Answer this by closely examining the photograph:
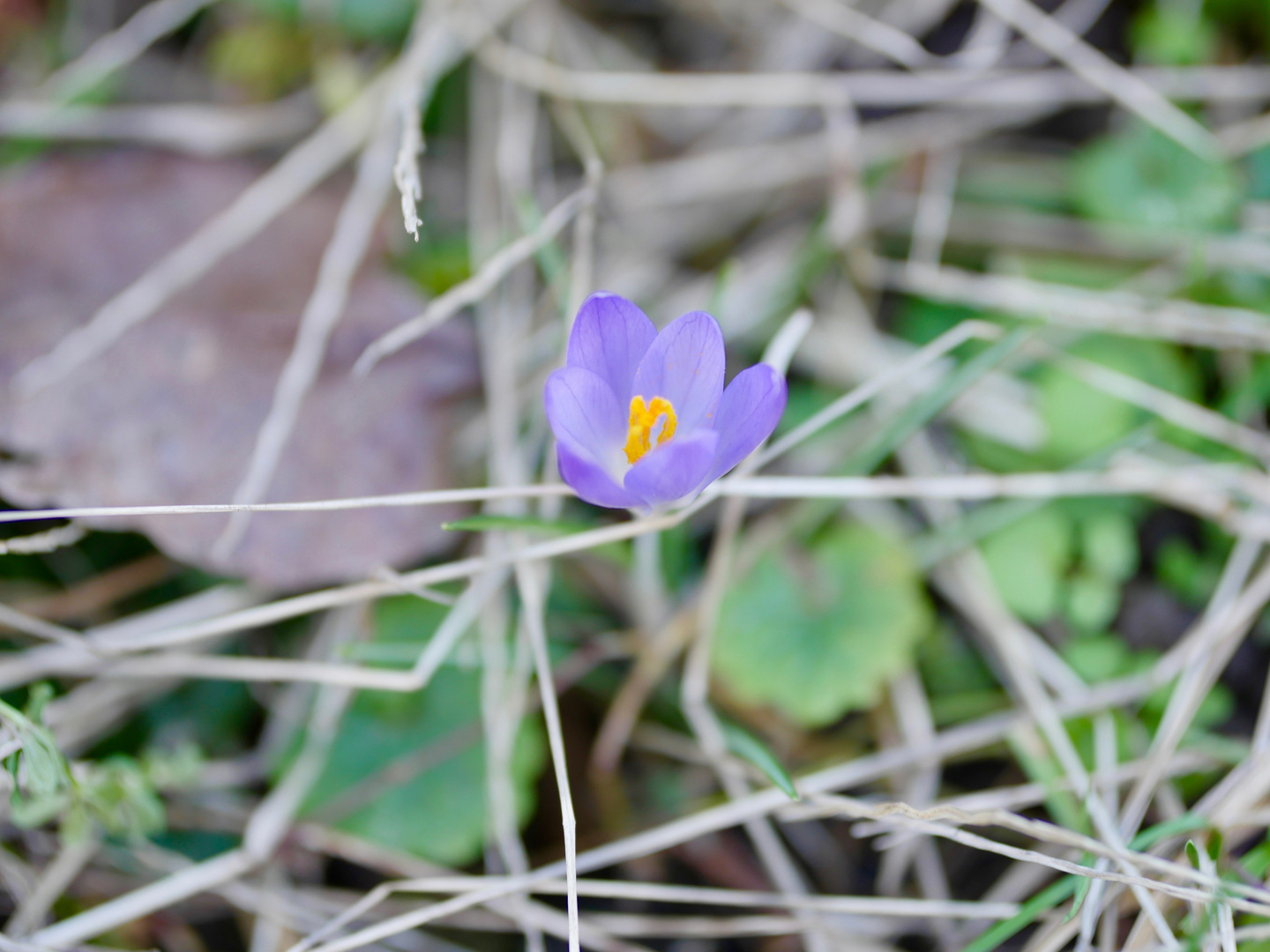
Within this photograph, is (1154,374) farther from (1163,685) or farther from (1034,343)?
(1163,685)

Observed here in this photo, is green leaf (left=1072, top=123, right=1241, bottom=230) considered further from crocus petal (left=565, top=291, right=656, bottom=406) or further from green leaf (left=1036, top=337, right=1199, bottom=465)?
crocus petal (left=565, top=291, right=656, bottom=406)

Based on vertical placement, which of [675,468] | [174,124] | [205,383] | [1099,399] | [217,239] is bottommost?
[675,468]

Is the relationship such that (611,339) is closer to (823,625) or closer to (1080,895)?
(823,625)

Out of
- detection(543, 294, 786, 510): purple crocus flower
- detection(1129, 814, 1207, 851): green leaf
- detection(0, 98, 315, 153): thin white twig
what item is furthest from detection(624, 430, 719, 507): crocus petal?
detection(0, 98, 315, 153): thin white twig

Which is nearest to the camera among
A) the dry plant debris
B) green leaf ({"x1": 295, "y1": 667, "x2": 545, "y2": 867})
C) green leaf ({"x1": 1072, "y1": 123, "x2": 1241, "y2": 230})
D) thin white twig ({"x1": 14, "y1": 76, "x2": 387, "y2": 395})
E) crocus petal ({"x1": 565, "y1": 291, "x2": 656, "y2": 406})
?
crocus petal ({"x1": 565, "y1": 291, "x2": 656, "y2": 406})

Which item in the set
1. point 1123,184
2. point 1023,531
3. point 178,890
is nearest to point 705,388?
point 1023,531

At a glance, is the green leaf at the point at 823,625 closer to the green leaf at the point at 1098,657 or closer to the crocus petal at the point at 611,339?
the green leaf at the point at 1098,657

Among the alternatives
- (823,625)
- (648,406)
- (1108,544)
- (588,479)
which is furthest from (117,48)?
(1108,544)

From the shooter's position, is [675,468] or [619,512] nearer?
[675,468]

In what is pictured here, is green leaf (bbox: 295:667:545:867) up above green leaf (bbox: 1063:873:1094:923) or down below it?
above
